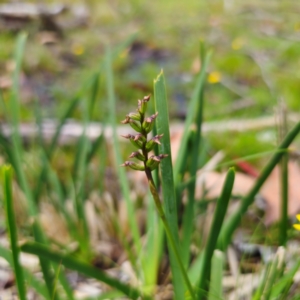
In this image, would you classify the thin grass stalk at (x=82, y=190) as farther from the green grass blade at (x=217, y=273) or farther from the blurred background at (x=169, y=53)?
the green grass blade at (x=217, y=273)

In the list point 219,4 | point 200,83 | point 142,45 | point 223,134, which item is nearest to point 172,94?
point 223,134

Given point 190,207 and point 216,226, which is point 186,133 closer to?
point 190,207

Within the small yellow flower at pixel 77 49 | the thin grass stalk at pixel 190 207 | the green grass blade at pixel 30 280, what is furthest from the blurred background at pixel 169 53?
the green grass blade at pixel 30 280

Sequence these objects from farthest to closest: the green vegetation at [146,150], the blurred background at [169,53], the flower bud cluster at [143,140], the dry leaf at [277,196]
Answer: the blurred background at [169,53], the dry leaf at [277,196], the green vegetation at [146,150], the flower bud cluster at [143,140]

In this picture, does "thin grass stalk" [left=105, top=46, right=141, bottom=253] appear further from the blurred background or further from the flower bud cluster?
the flower bud cluster

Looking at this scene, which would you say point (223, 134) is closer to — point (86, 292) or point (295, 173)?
point (295, 173)
